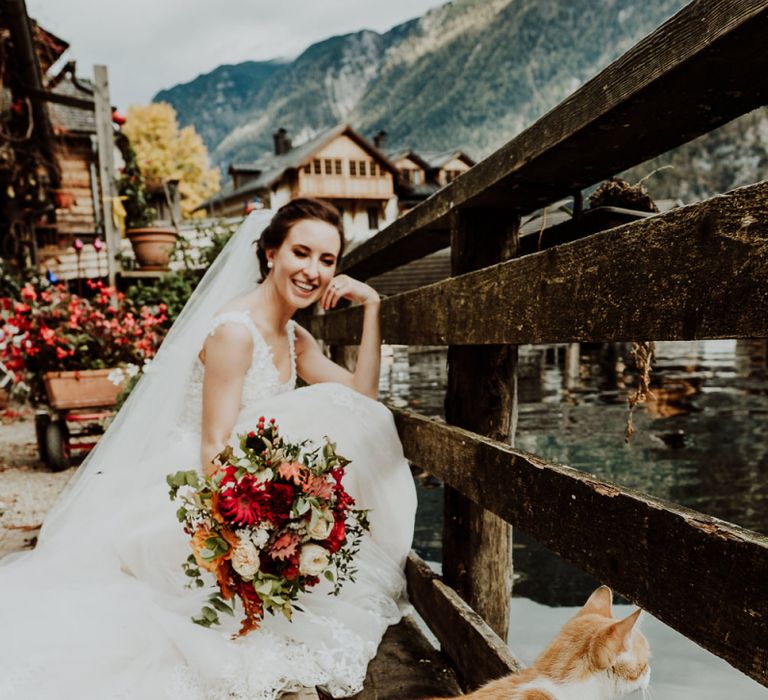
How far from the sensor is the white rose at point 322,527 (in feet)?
6.22

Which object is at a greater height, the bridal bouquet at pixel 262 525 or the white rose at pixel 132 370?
the white rose at pixel 132 370

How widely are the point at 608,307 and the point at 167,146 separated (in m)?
52.2

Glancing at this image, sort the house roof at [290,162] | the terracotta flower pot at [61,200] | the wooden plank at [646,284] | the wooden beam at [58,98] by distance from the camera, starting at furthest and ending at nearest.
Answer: the house roof at [290,162] < the terracotta flower pot at [61,200] < the wooden beam at [58,98] < the wooden plank at [646,284]

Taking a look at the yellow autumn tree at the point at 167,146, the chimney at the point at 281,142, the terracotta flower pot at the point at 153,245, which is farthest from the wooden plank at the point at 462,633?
the chimney at the point at 281,142

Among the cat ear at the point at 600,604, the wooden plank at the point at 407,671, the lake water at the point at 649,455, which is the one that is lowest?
the lake water at the point at 649,455

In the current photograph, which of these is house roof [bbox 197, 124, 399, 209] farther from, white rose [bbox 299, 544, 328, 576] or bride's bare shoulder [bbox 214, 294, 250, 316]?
white rose [bbox 299, 544, 328, 576]

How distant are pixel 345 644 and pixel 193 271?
6632 millimetres

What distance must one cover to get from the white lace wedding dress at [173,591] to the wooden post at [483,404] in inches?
15.0

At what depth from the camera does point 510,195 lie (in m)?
1.82

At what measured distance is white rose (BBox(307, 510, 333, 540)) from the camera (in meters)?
1.90

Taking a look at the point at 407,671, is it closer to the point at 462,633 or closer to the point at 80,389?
the point at 462,633

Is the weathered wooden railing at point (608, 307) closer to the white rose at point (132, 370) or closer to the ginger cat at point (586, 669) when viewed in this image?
the ginger cat at point (586, 669)

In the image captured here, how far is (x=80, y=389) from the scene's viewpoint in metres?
5.50

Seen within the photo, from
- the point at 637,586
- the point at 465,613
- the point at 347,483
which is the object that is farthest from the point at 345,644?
the point at 637,586
